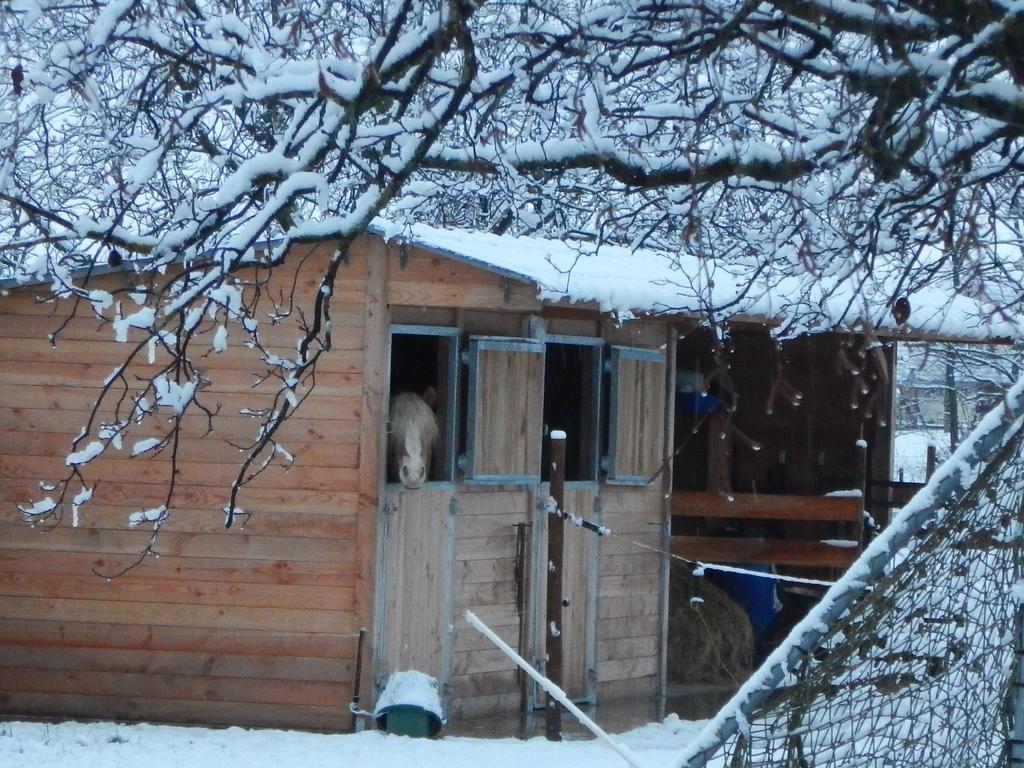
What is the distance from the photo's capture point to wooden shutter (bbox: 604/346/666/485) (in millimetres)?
9336

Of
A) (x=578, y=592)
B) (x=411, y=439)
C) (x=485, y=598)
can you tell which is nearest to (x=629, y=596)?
(x=578, y=592)

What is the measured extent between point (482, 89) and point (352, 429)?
3.89 m

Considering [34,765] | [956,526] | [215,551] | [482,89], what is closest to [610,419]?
[215,551]

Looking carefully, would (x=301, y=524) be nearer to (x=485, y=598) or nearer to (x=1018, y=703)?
(x=485, y=598)

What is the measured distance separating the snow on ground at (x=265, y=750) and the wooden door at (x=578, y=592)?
1.26m

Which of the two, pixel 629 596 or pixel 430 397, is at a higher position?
pixel 430 397

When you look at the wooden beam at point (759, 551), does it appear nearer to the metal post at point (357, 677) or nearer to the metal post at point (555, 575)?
the metal post at point (555, 575)

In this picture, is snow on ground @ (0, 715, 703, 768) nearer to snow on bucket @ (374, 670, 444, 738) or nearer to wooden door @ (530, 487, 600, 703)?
snow on bucket @ (374, 670, 444, 738)

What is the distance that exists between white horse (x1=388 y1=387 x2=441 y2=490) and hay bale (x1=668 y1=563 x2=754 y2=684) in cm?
297

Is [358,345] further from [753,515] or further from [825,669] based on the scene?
[825,669]

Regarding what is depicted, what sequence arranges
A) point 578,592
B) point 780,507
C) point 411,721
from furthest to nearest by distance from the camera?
point 780,507 → point 578,592 → point 411,721

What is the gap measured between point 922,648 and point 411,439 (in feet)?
16.5

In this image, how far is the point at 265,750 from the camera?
23.4 ft

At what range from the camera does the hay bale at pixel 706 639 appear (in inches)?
412
